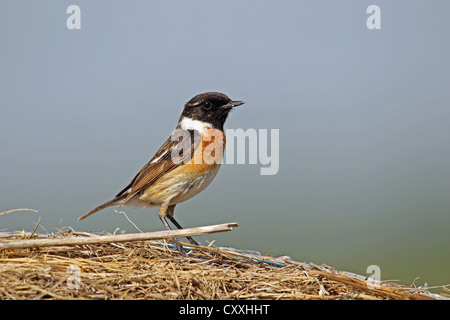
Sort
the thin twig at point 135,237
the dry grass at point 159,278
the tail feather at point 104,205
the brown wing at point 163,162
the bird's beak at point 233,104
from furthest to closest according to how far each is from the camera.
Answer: the bird's beak at point 233,104 < the tail feather at point 104,205 < the brown wing at point 163,162 < the thin twig at point 135,237 < the dry grass at point 159,278

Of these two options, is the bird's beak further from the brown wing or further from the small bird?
the brown wing

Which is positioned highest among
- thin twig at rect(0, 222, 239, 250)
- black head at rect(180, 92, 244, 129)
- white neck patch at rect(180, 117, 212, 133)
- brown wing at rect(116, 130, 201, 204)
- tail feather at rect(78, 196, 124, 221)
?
black head at rect(180, 92, 244, 129)

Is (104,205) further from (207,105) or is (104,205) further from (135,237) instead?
(135,237)

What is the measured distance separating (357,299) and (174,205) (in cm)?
256

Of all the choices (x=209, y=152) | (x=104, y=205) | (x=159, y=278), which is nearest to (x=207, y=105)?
(x=209, y=152)

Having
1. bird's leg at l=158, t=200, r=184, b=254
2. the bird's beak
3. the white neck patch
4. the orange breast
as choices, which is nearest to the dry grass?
bird's leg at l=158, t=200, r=184, b=254

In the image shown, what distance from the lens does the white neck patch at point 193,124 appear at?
206 inches

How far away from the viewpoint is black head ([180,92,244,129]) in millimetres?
5199

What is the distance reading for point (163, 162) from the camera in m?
4.99

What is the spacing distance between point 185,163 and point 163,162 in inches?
12.3

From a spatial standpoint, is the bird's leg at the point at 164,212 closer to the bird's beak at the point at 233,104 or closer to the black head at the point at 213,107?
the black head at the point at 213,107

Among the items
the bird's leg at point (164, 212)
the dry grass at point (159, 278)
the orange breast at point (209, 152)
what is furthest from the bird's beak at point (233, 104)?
the dry grass at point (159, 278)
